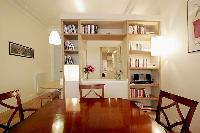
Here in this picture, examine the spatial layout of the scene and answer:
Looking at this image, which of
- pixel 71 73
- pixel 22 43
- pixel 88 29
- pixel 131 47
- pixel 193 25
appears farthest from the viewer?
pixel 22 43

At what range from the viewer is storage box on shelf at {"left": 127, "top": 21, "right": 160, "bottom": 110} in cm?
389

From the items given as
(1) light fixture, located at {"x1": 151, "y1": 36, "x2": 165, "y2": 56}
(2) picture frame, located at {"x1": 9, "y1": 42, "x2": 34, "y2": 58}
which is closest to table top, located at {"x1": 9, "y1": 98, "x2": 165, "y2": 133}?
(1) light fixture, located at {"x1": 151, "y1": 36, "x2": 165, "y2": 56}

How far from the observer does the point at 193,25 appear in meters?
2.68

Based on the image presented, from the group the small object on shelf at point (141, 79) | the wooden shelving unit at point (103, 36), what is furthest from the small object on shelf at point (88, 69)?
the small object on shelf at point (141, 79)

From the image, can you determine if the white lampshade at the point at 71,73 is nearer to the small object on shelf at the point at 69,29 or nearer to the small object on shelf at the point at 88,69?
the small object on shelf at the point at 88,69

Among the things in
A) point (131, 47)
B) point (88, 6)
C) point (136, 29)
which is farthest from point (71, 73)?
point (88, 6)

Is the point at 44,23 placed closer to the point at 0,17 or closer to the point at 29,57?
the point at 29,57

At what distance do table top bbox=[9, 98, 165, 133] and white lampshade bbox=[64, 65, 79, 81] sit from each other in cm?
175

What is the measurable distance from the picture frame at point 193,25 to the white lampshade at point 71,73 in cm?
208

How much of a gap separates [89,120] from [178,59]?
2.26m

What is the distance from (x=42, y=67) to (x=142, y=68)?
4203mm

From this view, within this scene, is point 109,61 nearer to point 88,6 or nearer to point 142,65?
point 142,65

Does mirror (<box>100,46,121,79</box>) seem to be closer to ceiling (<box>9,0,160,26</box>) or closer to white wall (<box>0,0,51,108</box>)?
ceiling (<box>9,0,160,26</box>)

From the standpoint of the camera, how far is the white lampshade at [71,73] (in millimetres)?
3734
